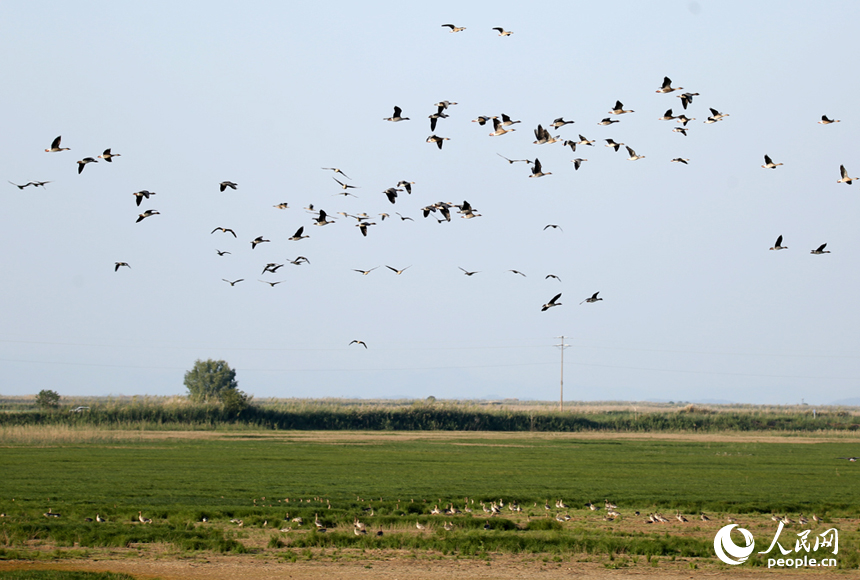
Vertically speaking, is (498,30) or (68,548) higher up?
(498,30)

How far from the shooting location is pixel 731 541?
23953 mm

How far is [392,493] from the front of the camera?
112 feet

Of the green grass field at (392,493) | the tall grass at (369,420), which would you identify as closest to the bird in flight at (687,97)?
the green grass field at (392,493)

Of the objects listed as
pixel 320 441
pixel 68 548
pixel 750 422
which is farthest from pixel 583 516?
pixel 750 422

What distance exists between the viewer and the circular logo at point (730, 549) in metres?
23.2

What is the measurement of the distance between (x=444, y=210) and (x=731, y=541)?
547 inches

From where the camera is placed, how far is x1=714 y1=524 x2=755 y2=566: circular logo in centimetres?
2322

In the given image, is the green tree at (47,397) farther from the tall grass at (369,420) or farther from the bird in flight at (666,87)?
the bird in flight at (666,87)

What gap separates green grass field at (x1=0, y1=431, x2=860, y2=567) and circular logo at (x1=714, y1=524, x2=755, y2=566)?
0.40 m

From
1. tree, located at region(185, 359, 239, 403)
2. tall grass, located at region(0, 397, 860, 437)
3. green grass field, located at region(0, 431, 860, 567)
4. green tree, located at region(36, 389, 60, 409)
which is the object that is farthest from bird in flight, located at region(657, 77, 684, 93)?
tree, located at region(185, 359, 239, 403)

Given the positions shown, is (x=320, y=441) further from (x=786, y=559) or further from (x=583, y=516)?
(x=786, y=559)

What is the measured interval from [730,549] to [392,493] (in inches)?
561

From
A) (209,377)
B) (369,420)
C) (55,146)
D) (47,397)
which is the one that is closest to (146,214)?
(55,146)

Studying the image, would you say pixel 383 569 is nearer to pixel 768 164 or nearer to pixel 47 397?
pixel 768 164
